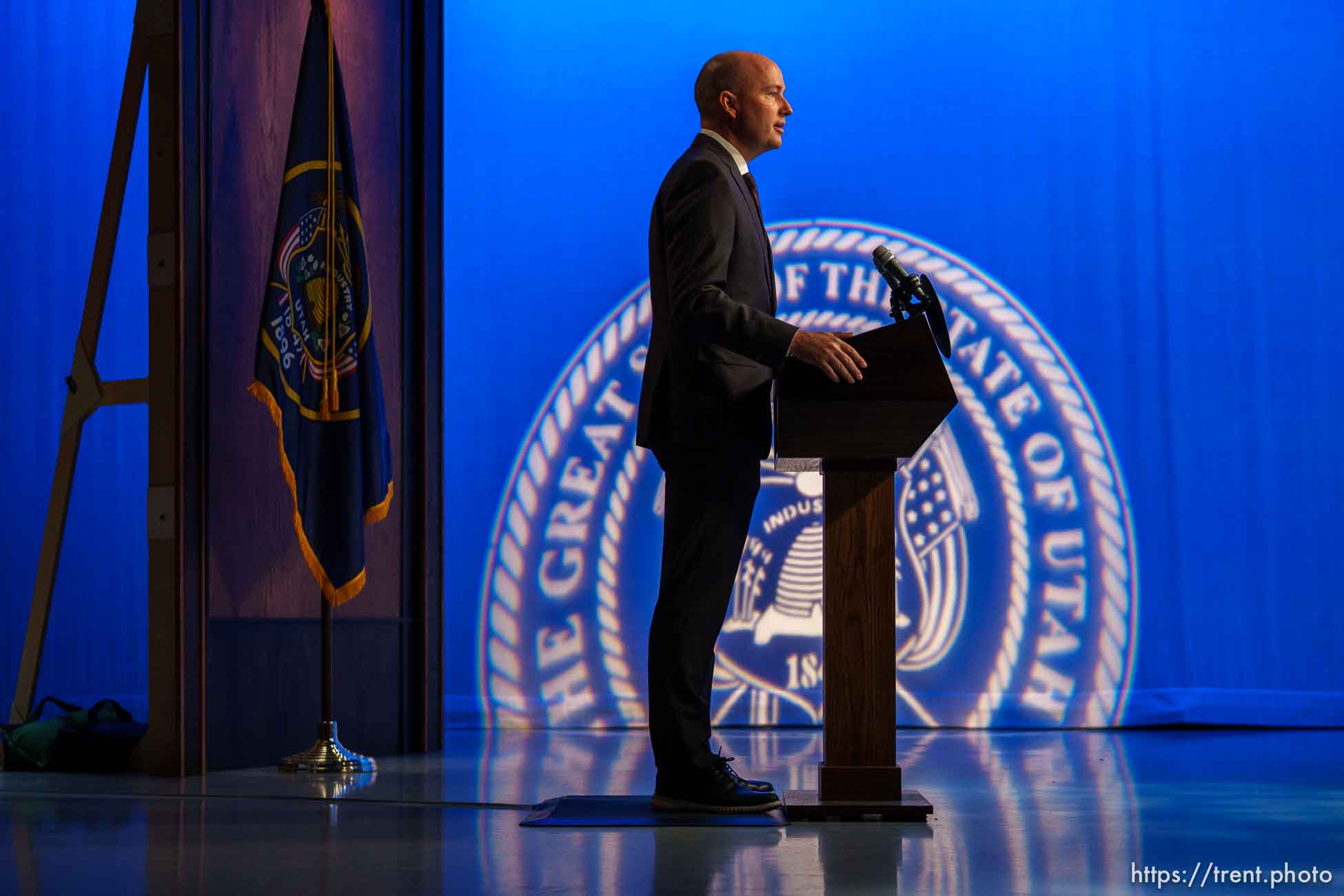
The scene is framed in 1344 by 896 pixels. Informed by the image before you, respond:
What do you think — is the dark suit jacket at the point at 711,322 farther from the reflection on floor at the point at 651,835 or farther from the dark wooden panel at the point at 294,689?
the dark wooden panel at the point at 294,689

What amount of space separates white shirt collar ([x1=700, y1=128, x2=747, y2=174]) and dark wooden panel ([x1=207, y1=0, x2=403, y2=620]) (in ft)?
4.53

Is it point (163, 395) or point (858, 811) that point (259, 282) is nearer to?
point (163, 395)

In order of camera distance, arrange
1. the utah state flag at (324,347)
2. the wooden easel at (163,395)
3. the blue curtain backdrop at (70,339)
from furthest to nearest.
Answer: the blue curtain backdrop at (70,339)
the utah state flag at (324,347)
the wooden easel at (163,395)

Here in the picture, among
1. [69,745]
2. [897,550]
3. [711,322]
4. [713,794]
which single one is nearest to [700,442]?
[711,322]

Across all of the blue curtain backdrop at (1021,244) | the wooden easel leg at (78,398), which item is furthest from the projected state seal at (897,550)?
the wooden easel leg at (78,398)

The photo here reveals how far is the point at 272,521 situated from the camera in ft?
11.2

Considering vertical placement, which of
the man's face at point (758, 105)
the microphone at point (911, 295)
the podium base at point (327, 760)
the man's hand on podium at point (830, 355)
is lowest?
the podium base at point (327, 760)

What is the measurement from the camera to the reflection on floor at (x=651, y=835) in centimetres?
169

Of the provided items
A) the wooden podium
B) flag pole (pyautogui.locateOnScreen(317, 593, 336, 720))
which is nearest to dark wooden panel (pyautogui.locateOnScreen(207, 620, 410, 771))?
flag pole (pyautogui.locateOnScreen(317, 593, 336, 720))

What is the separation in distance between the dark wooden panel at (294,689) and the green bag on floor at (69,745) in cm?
23

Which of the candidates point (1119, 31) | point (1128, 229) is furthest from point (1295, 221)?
point (1119, 31)

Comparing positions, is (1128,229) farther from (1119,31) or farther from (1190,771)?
(1190,771)

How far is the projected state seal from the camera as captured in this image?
4402mm

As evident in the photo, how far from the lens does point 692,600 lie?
2277 mm
